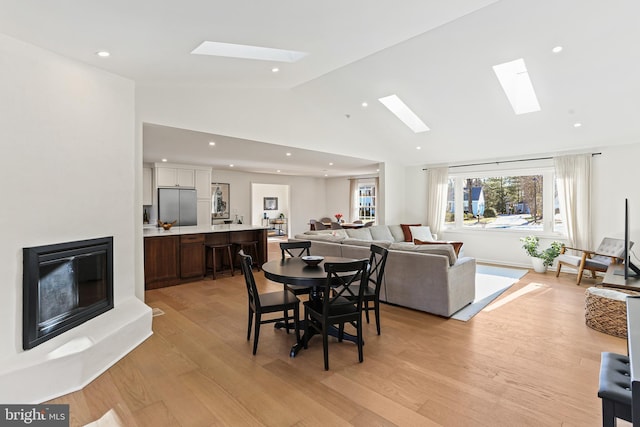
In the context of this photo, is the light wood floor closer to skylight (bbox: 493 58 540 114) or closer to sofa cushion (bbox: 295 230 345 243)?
sofa cushion (bbox: 295 230 345 243)

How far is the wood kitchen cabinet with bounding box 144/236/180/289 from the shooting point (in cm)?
521

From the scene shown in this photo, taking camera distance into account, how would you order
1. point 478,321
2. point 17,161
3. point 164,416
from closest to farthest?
1. point 164,416
2. point 17,161
3. point 478,321

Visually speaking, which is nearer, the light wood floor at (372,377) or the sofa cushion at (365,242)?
the light wood floor at (372,377)

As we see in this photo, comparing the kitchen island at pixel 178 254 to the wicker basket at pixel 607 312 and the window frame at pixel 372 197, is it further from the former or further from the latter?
the window frame at pixel 372 197

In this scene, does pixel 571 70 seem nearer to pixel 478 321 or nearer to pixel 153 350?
pixel 478 321

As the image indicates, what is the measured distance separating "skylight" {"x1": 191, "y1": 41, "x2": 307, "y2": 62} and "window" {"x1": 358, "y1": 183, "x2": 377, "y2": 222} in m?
8.16

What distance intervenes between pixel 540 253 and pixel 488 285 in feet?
6.63

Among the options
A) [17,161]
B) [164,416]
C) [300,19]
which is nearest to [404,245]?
[300,19]

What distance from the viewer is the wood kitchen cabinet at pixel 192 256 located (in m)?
5.61

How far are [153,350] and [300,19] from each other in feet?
10.6

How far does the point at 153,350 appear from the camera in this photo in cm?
303

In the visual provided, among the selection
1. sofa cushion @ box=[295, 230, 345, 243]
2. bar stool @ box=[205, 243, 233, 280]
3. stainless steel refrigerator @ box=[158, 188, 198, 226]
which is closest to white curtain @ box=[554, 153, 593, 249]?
sofa cushion @ box=[295, 230, 345, 243]

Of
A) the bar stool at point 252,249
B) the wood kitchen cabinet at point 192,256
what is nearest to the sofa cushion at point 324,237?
the bar stool at point 252,249

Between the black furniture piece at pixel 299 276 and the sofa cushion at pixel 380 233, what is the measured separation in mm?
3869
